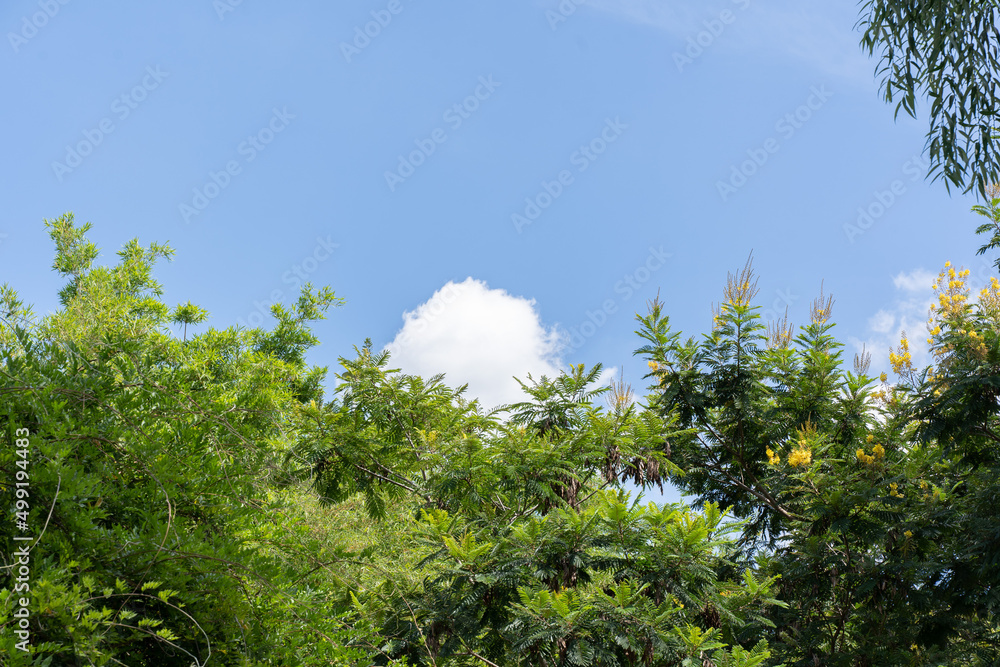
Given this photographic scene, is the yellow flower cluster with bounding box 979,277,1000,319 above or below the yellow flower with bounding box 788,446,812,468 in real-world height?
above

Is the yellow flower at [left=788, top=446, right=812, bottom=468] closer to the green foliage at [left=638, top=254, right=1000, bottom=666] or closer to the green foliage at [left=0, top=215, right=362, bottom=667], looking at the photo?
the green foliage at [left=638, top=254, right=1000, bottom=666]

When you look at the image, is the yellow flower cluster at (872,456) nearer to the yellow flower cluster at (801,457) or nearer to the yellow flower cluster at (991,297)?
the yellow flower cluster at (801,457)

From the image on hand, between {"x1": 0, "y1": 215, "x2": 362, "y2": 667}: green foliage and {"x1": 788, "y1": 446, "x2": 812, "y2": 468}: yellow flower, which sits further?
{"x1": 788, "y1": 446, "x2": 812, "y2": 468}: yellow flower

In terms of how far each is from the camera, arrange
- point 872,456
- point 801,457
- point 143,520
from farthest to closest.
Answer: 1. point 872,456
2. point 801,457
3. point 143,520

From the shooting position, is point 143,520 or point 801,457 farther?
point 801,457

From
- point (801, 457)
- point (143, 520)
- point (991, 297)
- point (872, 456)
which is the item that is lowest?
point (143, 520)

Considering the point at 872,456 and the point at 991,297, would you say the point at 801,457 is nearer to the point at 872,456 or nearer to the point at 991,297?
the point at 872,456

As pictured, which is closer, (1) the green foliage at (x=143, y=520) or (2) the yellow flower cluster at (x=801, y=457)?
(1) the green foliage at (x=143, y=520)

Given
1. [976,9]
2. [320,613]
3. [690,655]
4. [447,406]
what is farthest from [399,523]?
[976,9]

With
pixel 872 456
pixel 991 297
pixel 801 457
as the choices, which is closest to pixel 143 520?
pixel 801 457

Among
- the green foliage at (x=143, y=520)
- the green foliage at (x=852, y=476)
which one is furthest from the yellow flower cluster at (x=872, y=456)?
the green foliage at (x=143, y=520)

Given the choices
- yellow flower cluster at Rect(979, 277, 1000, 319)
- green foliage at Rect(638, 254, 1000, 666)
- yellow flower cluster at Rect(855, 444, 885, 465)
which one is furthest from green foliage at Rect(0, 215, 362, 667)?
yellow flower cluster at Rect(979, 277, 1000, 319)

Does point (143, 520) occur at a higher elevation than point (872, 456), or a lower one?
lower

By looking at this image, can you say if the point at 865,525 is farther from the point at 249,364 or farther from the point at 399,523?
the point at 249,364
